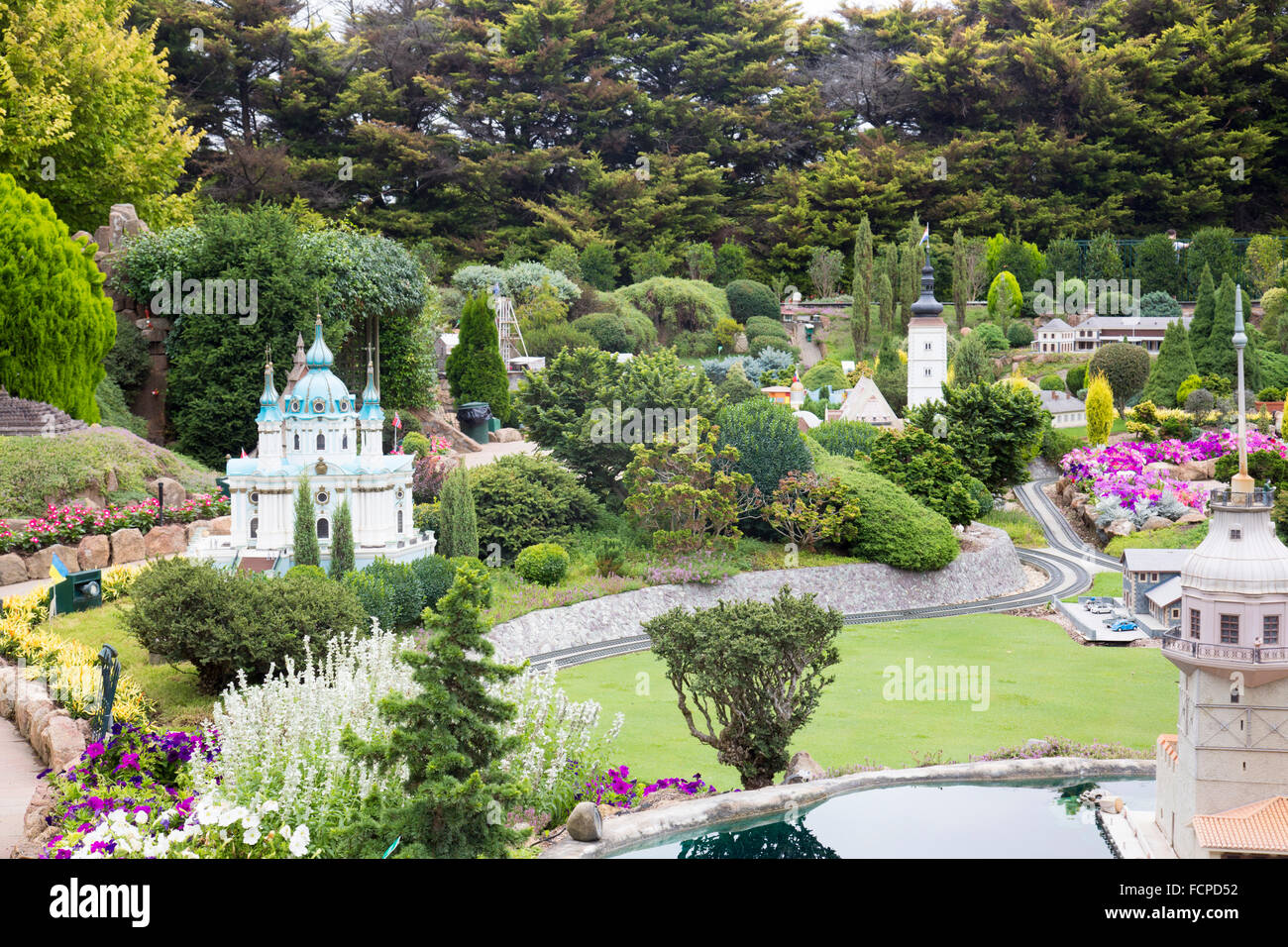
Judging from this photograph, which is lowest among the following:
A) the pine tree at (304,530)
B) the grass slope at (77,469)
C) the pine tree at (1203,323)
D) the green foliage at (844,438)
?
the pine tree at (304,530)

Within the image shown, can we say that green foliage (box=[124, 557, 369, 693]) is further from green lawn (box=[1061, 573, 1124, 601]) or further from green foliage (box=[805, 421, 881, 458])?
green foliage (box=[805, 421, 881, 458])

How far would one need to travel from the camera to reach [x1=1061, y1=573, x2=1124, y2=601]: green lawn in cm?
2669

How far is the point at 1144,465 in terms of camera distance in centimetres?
3322

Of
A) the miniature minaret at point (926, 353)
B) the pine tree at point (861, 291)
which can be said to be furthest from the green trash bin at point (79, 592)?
the pine tree at point (861, 291)

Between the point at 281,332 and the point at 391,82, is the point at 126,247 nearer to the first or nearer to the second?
the point at 281,332

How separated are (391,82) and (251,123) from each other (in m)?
6.15

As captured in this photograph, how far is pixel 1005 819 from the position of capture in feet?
42.7

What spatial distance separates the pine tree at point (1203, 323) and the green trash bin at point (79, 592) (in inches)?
1375

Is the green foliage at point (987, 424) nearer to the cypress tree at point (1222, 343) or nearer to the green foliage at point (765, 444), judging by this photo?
the green foliage at point (765, 444)

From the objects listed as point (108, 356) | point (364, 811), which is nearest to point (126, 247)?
point (108, 356)

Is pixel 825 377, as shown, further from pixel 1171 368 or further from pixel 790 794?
pixel 790 794

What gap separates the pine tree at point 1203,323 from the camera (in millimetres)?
41750

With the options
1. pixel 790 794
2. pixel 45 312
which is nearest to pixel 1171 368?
pixel 790 794

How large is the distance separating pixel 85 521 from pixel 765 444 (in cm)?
1378
